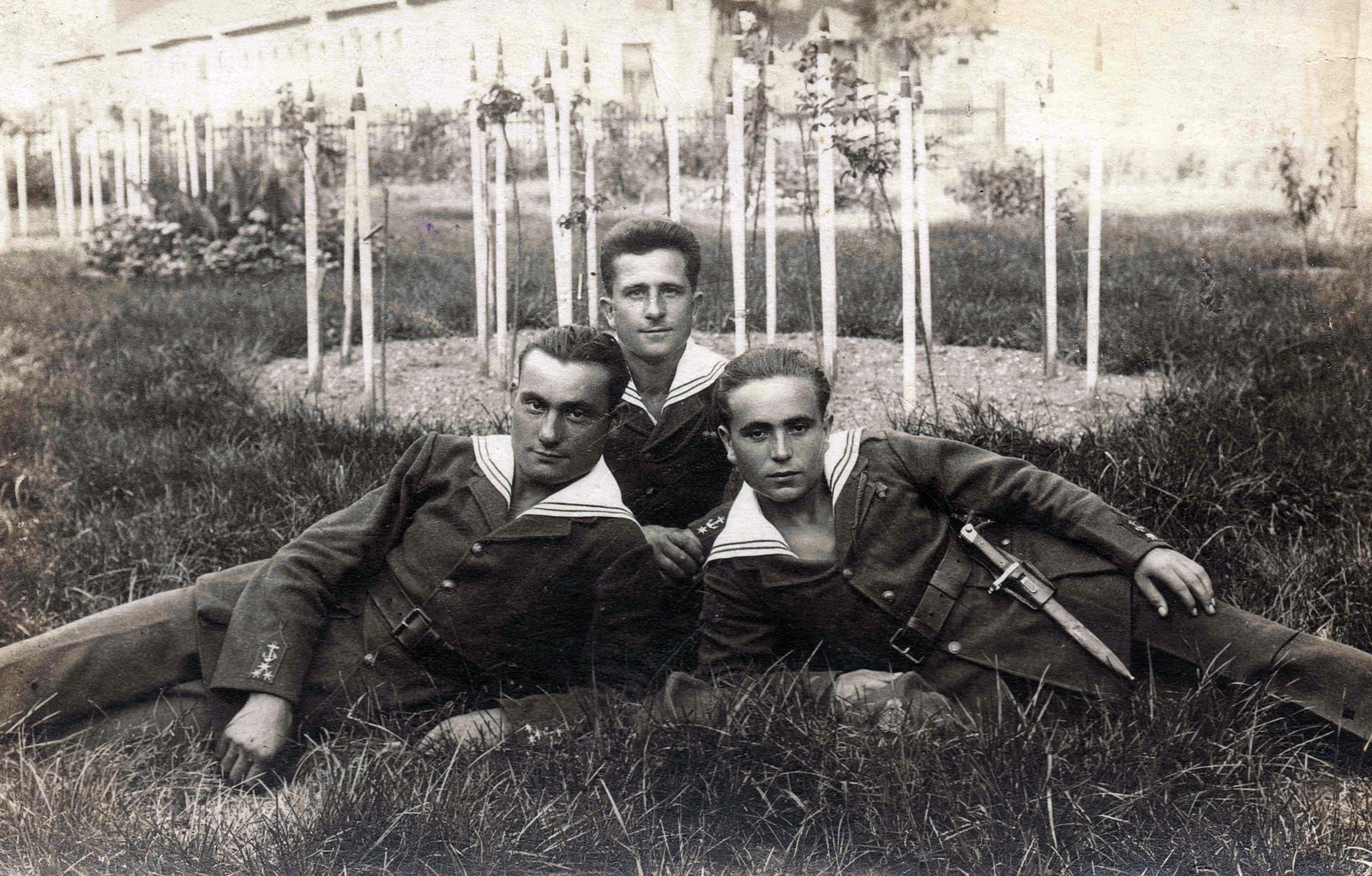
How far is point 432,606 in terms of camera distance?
2830mm

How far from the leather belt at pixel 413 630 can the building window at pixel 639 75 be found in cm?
153

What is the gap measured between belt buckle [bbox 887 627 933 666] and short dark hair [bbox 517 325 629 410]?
94 centimetres

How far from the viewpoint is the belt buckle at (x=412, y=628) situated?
2.82 meters

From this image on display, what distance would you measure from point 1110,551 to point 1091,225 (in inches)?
43.6

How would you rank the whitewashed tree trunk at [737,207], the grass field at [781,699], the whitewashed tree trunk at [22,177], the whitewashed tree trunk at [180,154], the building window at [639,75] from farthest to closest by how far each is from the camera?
1. the whitewashed tree trunk at [180,154]
2. the whitewashed tree trunk at [22,177]
3. the whitewashed tree trunk at [737,207]
4. the building window at [639,75]
5. the grass field at [781,699]

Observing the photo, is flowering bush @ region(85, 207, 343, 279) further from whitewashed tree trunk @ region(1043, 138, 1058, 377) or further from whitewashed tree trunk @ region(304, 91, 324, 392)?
whitewashed tree trunk @ region(1043, 138, 1058, 377)

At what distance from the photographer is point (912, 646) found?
2.74 meters

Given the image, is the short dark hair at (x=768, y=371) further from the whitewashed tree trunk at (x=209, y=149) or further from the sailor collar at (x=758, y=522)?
the whitewashed tree trunk at (x=209, y=149)

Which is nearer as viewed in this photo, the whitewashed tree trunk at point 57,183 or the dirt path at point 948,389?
the dirt path at point 948,389

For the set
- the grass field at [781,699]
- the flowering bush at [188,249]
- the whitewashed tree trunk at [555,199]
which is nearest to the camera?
the grass field at [781,699]

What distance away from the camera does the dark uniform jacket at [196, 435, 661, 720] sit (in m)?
2.80

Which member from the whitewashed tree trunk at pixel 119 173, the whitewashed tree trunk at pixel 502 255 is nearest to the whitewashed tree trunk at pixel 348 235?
the whitewashed tree trunk at pixel 502 255

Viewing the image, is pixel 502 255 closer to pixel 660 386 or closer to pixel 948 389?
pixel 660 386

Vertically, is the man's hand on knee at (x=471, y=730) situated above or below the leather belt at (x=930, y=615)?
below
